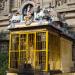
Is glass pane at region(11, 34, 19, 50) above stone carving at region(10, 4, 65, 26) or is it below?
below

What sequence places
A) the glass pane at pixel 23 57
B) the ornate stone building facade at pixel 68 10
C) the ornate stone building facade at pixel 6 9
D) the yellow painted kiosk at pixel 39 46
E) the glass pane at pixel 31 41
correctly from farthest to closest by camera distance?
the ornate stone building facade at pixel 6 9 < the ornate stone building facade at pixel 68 10 < the glass pane at pixel 23 57 < the glass pane at pixel 31 41 < the yellow painted kiosk at pixel 39 46

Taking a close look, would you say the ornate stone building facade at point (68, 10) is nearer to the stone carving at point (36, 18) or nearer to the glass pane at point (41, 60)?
the stone carving at point (36, 18)

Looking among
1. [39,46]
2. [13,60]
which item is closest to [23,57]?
[13,60]

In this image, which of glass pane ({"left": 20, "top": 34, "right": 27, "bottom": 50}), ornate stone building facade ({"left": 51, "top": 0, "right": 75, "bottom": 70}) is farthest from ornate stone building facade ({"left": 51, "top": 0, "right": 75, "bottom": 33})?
glass pane ({"left": 20, "top": 34, "right": 27, "bottom": 50})

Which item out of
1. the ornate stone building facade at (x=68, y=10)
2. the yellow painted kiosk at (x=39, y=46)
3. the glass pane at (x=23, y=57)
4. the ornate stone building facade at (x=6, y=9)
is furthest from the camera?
the ornate stone building facade at (x=6, y=9)

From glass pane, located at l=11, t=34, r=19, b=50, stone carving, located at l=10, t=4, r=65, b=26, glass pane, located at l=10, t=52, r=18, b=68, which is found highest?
stone carving, located at l=10, t=4, r=65, b=26

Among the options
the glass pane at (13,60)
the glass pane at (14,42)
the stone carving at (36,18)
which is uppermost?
the stone carving at (36,18)

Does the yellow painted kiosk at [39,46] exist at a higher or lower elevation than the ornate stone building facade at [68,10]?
lower

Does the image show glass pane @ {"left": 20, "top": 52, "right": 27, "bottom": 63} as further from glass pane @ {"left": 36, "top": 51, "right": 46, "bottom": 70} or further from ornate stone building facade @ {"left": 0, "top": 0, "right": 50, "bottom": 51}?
ornate stone building facade @ {"left": 0, "top": 0, "right": 50, "bottom": 51}

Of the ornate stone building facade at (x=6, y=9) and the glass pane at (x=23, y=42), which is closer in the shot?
the glass pane at (x=23, y=42)

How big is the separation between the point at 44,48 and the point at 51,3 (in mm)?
6205

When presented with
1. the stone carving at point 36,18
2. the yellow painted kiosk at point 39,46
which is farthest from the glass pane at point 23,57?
the stone carving at point 36,18

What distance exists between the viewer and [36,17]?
15812mm

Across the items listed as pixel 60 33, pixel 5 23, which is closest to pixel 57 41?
pixel 60 33
